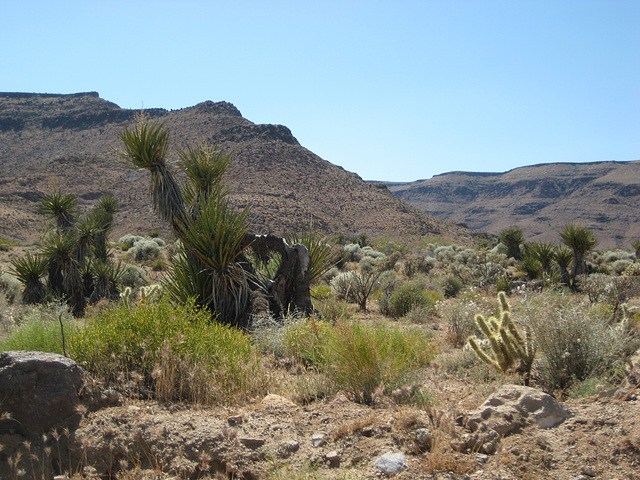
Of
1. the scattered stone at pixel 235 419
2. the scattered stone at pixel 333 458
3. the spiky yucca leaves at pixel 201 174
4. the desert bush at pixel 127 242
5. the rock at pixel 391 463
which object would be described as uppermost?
the spiky yucca leaves at pixel 201 174

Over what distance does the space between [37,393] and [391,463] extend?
3033 mm

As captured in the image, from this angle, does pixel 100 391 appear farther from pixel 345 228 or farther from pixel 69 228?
pixel 345 228

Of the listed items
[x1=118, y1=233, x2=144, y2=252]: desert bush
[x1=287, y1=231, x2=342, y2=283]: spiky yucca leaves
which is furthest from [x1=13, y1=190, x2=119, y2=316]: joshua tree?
[x1=118, y1=233, x2=144, y2=252]: desert bush

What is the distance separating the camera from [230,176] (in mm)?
42281

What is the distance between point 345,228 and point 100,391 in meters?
43.2

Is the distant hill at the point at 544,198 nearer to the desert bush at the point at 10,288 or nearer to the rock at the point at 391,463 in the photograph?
the desert bush at the point at 10,288

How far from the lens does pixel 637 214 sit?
7556 cm

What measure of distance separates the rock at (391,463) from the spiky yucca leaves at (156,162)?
21.3ft

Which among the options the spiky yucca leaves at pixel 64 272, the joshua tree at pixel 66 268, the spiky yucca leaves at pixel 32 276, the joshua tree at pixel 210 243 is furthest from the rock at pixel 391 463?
the spiky yucca leaves at pixel 32 276

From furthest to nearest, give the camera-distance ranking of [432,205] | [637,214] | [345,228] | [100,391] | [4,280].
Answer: [432,205], [637,214], [345,228], [4,280], [100,391]

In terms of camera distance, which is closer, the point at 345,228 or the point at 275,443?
the point at 275,443

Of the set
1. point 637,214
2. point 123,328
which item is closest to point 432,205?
point 637,214

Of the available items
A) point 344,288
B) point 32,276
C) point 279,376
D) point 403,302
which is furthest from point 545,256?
point 32,276

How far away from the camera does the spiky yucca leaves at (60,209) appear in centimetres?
1452
